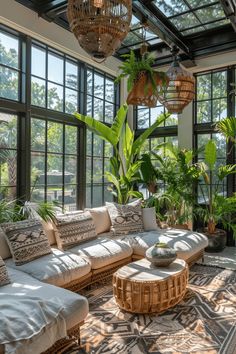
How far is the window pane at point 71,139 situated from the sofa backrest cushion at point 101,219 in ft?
3.99

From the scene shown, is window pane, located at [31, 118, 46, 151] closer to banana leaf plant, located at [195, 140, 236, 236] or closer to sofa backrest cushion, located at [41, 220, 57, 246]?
sofa backrest cushion, located at [41, 220, 57, 246]

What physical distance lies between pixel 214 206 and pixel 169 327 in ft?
9.76

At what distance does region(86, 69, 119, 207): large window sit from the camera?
5.54m

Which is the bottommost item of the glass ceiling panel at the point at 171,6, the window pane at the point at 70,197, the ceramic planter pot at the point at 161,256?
the ceramic planter pot at the point at 161,256

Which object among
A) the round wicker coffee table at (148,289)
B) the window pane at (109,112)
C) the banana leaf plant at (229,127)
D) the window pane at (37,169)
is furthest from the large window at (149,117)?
the round wicker coffee table at (148,289)

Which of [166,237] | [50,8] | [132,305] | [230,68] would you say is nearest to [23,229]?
[132,305]

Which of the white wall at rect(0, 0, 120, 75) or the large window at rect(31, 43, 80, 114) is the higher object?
the white wall at rect(0, 0, 120, 75)

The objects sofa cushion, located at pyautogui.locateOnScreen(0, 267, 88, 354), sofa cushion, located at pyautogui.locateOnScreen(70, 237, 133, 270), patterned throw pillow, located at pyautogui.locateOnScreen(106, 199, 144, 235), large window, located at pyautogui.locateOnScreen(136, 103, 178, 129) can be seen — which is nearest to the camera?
sofa cushion, located at pyautogui.locateOnScreen(0, 267, 88, 354)

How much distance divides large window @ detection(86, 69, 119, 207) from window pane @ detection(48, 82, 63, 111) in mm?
716

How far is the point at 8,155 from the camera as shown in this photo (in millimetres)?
4121

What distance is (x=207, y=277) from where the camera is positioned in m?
3.98

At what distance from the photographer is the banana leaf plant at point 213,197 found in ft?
16.6

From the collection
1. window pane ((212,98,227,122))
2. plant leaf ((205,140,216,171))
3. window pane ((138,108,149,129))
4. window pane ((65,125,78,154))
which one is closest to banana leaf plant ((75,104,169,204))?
window pane ((65,125,78,154))

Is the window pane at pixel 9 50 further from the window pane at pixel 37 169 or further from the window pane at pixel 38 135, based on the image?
the window pane at pixel 37 169
